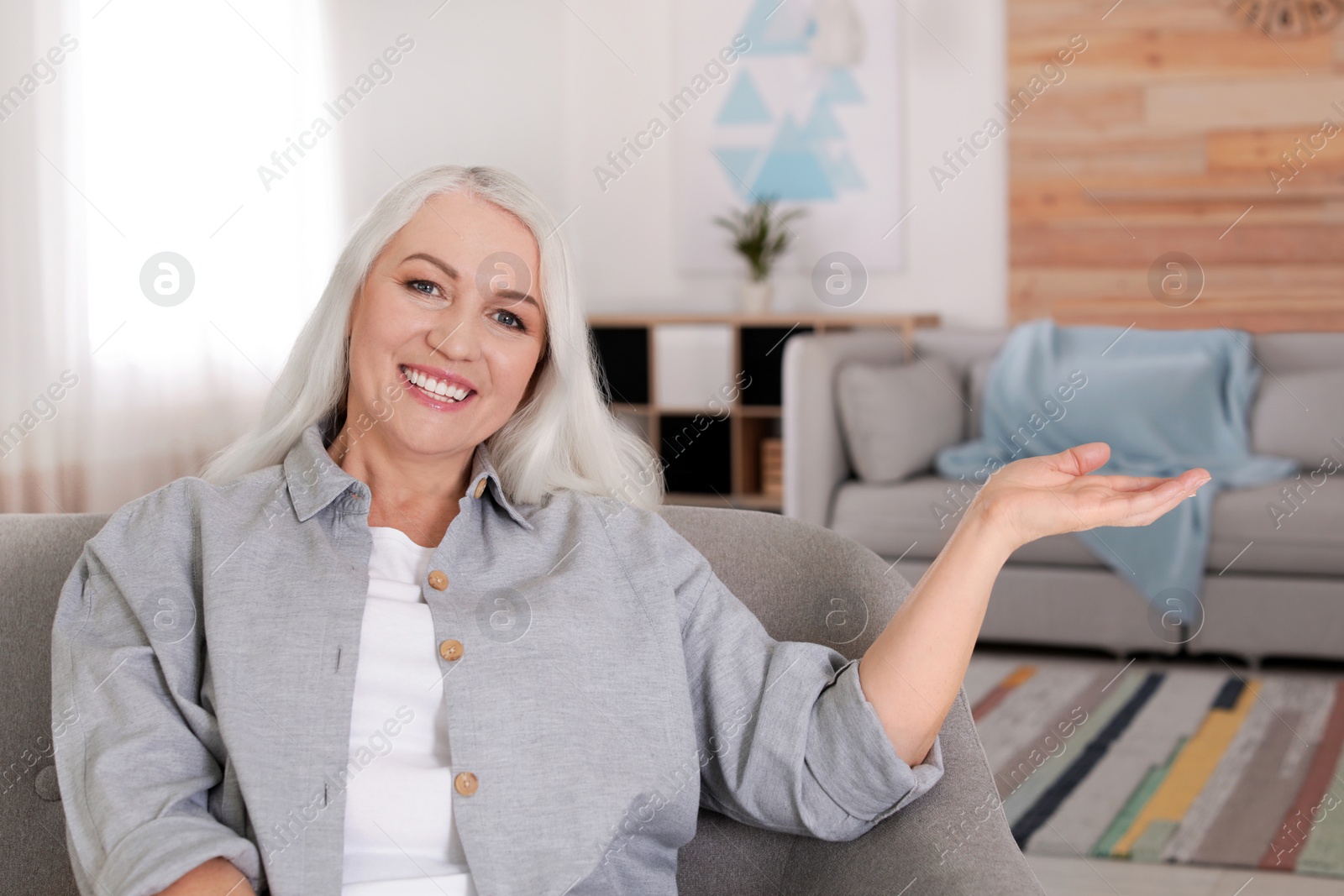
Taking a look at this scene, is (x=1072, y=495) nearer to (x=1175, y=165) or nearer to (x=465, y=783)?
(x=465, y=783)

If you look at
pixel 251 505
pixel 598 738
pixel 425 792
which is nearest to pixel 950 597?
pixel 598 738

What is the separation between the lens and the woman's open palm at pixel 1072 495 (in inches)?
41.6

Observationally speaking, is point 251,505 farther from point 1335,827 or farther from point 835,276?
point 835,276

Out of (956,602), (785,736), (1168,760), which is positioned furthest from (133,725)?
(1168,760)

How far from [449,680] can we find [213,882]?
246mm

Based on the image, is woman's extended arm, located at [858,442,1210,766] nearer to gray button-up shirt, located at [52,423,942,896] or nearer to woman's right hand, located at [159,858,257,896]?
gray button-up shirt, located at [52,423,942,896]

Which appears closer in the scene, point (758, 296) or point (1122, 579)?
point (1122, 579)

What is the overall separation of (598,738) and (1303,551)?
271cm

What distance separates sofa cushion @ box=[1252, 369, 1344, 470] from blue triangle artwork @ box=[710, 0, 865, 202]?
1.93m

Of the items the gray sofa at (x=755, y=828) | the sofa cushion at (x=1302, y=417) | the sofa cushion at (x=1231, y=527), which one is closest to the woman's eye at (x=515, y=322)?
the gray sofa at (x=755, y=828)

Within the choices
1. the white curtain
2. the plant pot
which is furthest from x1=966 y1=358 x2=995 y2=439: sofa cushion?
the white curtain

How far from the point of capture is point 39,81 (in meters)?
3.33

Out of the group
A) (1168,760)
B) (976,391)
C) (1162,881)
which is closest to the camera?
(1162,881)

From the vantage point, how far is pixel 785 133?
17.0ft
